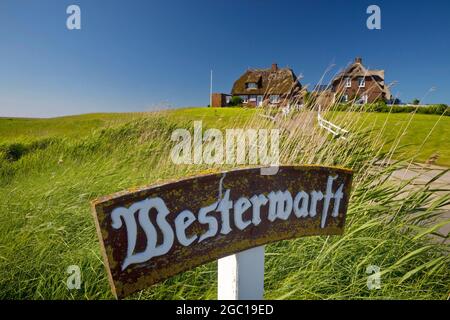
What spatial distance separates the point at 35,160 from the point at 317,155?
4.27m

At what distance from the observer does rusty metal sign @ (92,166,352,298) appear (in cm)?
120

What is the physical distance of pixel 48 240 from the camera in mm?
2559

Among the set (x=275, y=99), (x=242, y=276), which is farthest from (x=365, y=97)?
(x=242, y=276)

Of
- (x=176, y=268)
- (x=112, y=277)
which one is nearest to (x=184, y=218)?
(x=176, y=268)

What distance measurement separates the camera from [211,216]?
4.54 feet

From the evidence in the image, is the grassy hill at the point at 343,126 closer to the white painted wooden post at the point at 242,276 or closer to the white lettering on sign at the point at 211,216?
the white lettering on sign at the point at 211,216

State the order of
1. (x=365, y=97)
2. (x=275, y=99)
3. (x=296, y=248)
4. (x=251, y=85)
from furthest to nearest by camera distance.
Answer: (x=251, y=85), (x=275, y=99), (x=365, y=97), (x=296, y=248)

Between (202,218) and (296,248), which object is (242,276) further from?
(296,248)

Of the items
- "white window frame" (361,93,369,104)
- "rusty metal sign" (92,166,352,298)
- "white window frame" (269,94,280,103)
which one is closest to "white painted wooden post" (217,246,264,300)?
"rusty metal sign" (92,166,352,298)

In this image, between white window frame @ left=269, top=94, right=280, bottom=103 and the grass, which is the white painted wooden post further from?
white window frame @ left=269, top=94, right=280, bottom=103

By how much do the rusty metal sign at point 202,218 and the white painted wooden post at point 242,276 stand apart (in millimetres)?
66

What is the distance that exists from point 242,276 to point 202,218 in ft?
1.17
